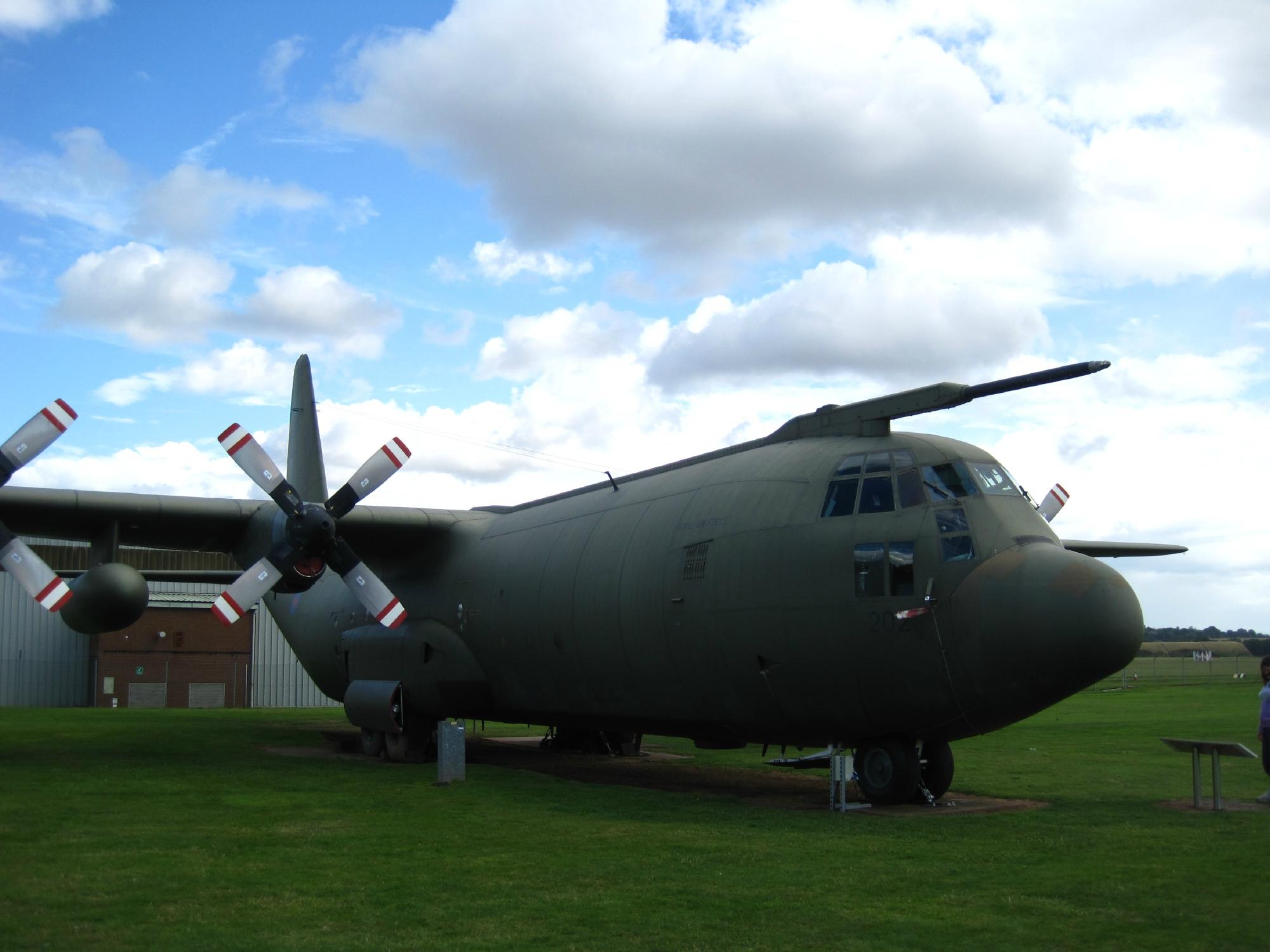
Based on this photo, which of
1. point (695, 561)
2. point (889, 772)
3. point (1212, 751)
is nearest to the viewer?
point (1212, 751)

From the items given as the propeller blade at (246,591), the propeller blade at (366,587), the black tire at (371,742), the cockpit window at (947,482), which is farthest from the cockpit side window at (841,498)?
the black tire at (371,742)

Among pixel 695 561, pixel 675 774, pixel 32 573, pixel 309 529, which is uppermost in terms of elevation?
pixel 309 529

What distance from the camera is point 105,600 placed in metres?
18.9

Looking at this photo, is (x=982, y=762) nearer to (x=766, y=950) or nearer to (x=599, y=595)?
(x=599, y=595)

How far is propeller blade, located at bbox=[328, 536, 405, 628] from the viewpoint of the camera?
65.6 ft

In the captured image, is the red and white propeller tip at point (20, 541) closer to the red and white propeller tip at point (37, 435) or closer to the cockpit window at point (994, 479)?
the red and white propeller tip at point (37, 435)

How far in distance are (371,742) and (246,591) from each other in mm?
5370

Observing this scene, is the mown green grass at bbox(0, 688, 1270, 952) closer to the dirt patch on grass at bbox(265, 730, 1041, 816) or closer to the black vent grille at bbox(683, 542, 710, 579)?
the dirt patch on grass at bbox(265, 730, 1041, 816)

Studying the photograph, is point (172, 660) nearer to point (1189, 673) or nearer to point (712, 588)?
point (712, 588)

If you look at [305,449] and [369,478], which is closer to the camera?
[369,478]

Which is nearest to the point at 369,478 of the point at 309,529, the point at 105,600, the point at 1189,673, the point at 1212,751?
the point at 309,529

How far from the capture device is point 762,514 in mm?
15023

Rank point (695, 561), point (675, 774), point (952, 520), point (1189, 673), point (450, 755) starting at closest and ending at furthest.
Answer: point (952, 520) < point (695, 561) < point (450, 755) < point (675, 774) < point (1189, 673)

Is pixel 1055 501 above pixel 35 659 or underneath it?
above
